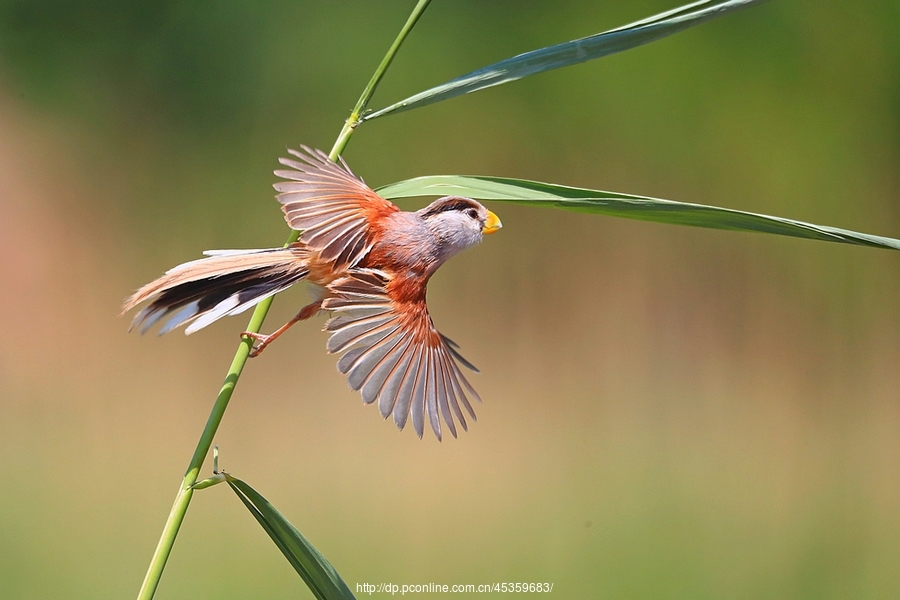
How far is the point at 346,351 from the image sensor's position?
0.65m

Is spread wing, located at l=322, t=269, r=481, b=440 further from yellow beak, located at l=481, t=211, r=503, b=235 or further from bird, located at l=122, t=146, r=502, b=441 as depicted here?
yellow beak, located at l=481, t=211, r=503, b=235

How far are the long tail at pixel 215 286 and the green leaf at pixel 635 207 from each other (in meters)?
0.14

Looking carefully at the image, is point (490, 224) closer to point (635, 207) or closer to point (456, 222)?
point (456, 222)

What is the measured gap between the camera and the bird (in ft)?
1.96

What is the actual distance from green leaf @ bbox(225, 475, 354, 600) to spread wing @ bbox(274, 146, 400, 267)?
218 mm

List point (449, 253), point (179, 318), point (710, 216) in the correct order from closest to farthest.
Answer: point (710, 216)
point (179, 318)
point (449, 253)

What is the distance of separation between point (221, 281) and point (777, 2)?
8.64 ft

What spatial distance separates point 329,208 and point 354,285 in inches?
2.9

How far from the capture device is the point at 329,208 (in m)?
0.69

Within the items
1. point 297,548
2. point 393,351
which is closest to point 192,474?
point 297,548

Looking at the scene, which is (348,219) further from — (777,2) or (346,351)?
(777,2)

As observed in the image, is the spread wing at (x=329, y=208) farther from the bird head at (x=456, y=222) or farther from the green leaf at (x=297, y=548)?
the green leaf at (x=297, y=548)

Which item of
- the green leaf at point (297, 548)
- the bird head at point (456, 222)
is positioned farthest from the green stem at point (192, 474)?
the bird head at point (456, 222)

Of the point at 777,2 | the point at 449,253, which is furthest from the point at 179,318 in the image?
the point at 777,2
